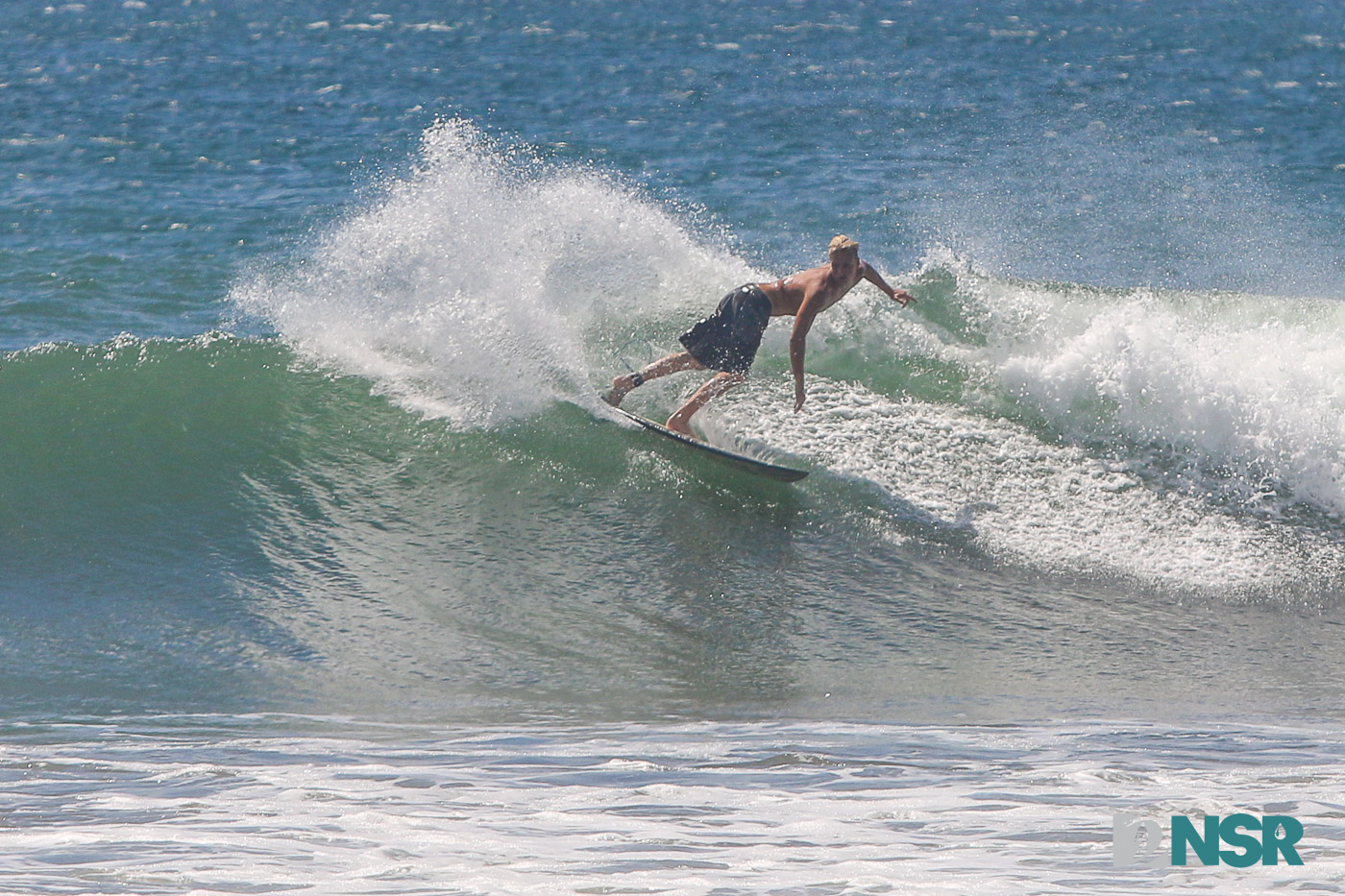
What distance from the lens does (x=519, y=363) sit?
8.41 metres

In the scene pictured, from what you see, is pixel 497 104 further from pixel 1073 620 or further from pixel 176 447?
pixel 1073 620

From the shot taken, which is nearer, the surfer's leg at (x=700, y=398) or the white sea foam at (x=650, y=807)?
the white sea foam at (x=650, y=807)

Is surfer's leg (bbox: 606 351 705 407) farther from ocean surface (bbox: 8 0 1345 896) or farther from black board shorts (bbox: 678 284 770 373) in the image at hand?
ocean surface (bbox: 8 0 1345 896)

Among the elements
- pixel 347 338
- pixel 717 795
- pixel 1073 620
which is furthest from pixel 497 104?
pixel 717 795

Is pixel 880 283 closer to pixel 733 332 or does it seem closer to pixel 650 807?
pixel 733 332

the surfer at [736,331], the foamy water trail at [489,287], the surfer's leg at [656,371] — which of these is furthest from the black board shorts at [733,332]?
the foamy water trail at [489,287]

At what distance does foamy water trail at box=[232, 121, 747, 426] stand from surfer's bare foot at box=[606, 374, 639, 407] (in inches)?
8.2

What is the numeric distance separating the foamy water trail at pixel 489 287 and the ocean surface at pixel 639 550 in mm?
38

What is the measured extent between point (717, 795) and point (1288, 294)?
8.65 m

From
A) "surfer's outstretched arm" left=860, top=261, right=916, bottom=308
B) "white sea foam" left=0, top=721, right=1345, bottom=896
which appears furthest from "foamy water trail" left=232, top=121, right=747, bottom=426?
"white sea foam" left=0, top=721, right=1345, bottom=896

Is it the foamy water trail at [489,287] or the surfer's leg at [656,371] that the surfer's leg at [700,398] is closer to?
the surfer's leg at [656,371]

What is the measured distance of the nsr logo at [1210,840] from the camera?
3.70 meters

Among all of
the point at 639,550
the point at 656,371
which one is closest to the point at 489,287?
the point at 656,371

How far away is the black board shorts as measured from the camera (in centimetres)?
775
